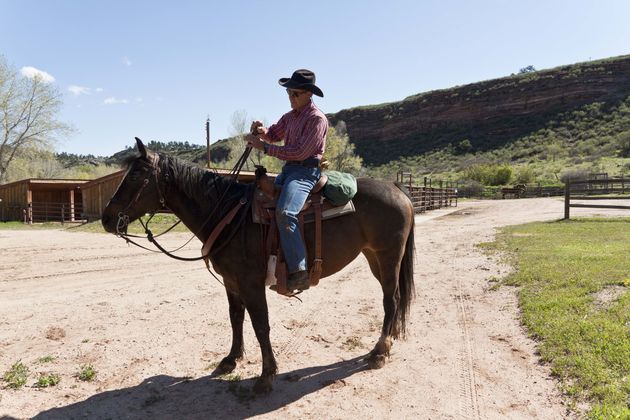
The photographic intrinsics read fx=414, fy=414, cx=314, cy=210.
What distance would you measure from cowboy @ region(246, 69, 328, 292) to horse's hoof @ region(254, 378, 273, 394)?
849 millimetres

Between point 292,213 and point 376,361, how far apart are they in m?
1.84

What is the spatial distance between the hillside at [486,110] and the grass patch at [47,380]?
7447 cm

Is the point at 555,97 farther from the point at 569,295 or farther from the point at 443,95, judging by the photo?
the point at 569,295

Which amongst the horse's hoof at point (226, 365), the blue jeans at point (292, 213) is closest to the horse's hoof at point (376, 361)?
the blue jeans at point (292, 213)

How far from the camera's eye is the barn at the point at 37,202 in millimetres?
26802

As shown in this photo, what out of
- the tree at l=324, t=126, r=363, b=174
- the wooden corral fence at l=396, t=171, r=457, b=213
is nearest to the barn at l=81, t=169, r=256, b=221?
the wooden corral fence at l=396, t=171, r=457, b=213

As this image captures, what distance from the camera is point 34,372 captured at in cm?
404

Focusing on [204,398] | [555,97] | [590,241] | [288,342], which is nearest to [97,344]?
[204,398]

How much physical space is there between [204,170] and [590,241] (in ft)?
35.1

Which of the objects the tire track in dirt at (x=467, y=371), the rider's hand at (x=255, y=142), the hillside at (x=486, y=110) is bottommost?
the tire track in dirt at (x=467, y=371)

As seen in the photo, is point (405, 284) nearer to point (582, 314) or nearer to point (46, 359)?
point (582, 314)

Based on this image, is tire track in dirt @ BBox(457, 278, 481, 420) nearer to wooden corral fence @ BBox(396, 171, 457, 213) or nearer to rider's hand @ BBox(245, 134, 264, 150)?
rider's hand @ BBox(245, 134, 264, 150)

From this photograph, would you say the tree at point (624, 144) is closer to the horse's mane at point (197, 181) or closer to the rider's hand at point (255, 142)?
the rider's hand at point (255, 142)

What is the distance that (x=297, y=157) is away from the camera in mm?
3900
